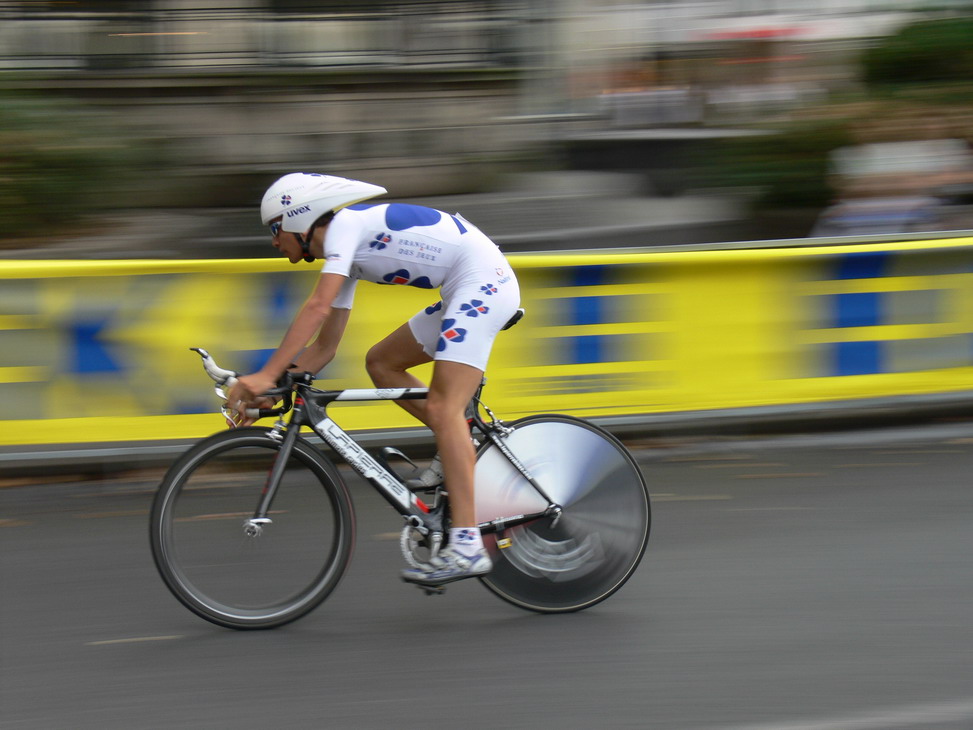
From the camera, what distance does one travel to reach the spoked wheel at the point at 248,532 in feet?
14.3

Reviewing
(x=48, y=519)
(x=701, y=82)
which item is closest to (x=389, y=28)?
(x=701, y=82)

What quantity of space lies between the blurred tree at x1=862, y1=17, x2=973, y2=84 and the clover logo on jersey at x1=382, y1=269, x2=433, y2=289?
8.97m

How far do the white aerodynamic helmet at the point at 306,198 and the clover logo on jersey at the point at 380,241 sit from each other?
0.16 m

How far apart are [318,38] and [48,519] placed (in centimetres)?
824

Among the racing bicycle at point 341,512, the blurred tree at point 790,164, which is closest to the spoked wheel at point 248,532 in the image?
the racing bicycle at point 341,512

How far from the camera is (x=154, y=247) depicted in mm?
9867

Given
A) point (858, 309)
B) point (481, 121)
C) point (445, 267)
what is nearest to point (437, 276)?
point (445, 267)

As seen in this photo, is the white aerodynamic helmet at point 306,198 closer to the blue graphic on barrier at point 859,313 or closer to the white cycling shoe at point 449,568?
the white cycling shoe at point 449,568

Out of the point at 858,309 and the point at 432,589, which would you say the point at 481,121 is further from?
the point at 432,589

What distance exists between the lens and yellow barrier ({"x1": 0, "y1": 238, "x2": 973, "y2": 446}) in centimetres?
636

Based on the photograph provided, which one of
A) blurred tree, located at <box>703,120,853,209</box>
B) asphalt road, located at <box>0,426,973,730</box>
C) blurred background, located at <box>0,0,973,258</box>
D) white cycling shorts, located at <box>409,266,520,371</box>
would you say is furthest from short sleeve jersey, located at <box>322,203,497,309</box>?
blurred tree, located at <box>703,120,853,209</box>

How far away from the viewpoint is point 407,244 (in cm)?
440

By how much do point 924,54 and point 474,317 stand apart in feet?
30.2

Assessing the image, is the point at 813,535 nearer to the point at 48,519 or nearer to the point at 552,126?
the point at 48,519
